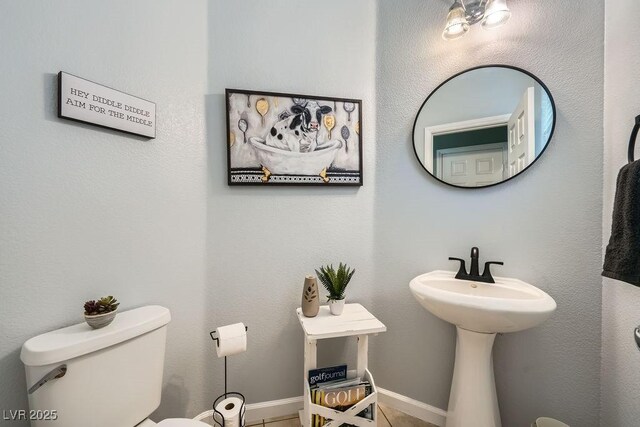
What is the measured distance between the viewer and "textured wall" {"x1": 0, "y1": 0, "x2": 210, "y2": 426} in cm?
77

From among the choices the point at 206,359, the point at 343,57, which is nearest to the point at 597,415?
the point at 206,359

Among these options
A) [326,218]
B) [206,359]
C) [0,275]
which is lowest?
[206,359]

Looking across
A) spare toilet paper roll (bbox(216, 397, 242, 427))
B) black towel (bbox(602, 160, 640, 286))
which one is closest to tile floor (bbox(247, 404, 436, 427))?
spare toilet paper roll (bbox(216, 397, 242, 427))

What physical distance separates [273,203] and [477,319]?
100cm

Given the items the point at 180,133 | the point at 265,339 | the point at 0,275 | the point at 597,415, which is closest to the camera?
the point at 0,275

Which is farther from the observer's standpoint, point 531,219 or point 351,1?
point 351,1

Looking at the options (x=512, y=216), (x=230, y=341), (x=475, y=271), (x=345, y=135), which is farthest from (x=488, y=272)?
(x=230, y=341)

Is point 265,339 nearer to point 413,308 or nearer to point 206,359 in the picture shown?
point 206,359

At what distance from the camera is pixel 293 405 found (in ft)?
4.22

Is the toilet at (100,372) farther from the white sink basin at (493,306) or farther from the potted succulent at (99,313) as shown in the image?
the white sink basin at (493,306)

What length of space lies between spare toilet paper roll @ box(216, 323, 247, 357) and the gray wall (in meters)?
0.21

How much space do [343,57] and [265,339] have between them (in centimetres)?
159

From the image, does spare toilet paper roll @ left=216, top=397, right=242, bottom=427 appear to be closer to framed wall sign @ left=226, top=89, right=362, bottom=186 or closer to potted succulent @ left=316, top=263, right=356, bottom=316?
potted succulent @ left=316, top=263, right=356, bottom=316

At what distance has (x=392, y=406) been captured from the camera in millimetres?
1331
